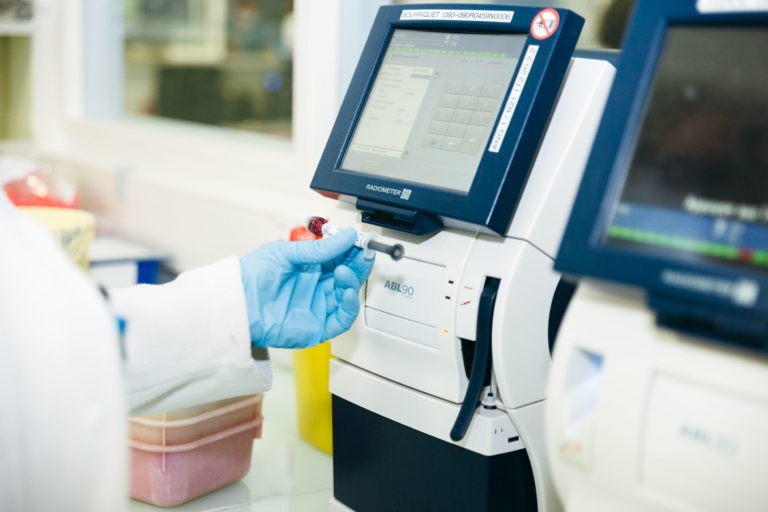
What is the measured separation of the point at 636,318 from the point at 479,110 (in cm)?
36

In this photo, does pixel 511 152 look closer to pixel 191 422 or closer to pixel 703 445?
pixel 703 445

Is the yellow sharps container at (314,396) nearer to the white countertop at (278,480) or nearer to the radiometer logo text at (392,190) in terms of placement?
the white countertop at (278,480)

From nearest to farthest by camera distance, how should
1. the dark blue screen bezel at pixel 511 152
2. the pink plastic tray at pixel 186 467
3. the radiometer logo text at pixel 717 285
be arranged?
1. the radiometer logo text at pixel 717 285
2. the dark blue screen bezel at pixel 511 152
3. the pink plastic tray at pixel 186 467

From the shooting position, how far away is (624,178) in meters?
0.73

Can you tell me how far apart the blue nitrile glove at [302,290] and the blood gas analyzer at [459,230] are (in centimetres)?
3

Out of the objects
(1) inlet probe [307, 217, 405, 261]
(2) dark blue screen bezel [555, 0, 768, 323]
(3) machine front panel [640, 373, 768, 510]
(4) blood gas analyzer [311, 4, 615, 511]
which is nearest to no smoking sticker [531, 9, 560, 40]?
(4) blood gas analyzer [311, 4, 615, 511]

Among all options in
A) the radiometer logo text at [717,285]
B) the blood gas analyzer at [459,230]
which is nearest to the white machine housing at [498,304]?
the blood gas analyzer at [459,230]

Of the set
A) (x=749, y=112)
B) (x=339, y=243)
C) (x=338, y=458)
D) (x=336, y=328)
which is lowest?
(x=338, y=458)

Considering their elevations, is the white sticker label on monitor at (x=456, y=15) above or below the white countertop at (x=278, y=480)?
above

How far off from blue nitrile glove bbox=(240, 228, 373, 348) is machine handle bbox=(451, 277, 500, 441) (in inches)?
6.8

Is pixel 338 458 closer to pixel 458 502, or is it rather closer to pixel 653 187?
pixel 458 502

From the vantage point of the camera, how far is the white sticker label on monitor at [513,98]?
0.94 m

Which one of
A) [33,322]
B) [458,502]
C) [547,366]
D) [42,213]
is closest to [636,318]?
[547,366]

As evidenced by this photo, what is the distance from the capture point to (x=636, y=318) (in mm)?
712
